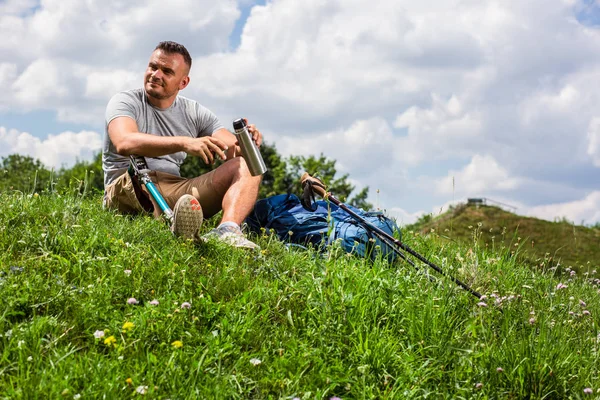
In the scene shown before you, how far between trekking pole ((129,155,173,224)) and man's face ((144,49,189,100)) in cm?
76

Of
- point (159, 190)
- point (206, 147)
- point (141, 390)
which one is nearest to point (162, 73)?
point (159, 190)

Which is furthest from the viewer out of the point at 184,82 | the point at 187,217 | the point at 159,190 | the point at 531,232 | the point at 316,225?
the point at 531,232

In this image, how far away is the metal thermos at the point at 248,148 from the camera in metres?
5.73

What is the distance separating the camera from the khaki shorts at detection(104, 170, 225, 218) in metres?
6.15

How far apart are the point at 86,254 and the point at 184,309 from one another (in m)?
1.10

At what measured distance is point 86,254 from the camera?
4.43 metres

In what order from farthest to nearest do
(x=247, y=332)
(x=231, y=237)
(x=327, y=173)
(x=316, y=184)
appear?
(x=327, y=173) < (x=316, y=184) < (x=231, y=237) < (x=247, y=332)

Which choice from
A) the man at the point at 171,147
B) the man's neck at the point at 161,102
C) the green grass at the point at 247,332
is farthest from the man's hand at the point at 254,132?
the green grass at the point at 247,332

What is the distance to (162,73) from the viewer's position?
6441 mm

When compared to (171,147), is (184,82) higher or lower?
higher

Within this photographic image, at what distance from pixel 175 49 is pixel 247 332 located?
12.4ft

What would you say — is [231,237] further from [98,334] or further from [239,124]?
[98,334]

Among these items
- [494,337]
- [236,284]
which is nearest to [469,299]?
[494,337]

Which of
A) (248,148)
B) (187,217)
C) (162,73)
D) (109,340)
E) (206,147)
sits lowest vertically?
(109,340)
